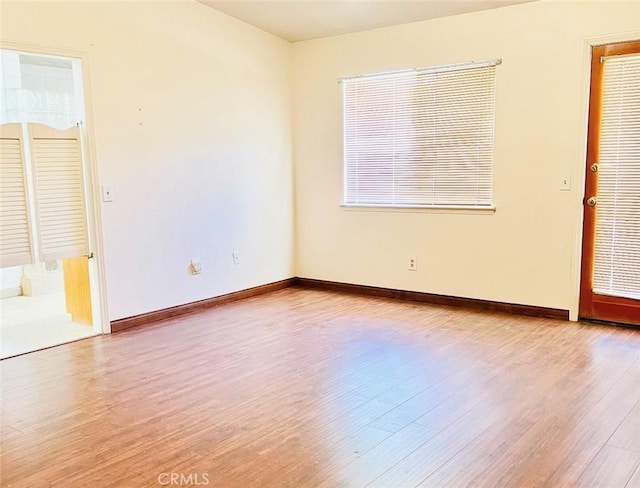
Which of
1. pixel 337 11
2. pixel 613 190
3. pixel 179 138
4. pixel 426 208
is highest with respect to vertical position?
pixel 337 11

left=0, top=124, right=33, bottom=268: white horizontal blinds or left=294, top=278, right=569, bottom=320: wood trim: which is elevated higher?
left=0, top=124, right=33, bottom=268: white horizontal blinds

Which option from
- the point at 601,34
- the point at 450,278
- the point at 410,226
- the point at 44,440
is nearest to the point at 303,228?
the point at 410,226

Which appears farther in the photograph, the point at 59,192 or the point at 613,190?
the point at 613,190

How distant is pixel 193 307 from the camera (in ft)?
15.1

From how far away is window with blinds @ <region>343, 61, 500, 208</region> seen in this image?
179 inches

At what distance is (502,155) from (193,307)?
9.91ft

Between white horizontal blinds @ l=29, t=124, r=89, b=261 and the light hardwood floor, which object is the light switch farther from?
the light hardwood floor

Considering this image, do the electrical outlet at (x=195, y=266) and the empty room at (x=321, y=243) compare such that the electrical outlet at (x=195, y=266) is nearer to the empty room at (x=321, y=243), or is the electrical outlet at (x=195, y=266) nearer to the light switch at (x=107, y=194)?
the empty room at (x=321, y=243)

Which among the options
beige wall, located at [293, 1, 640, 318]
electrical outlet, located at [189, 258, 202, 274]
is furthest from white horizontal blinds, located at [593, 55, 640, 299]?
electrical outlet, located at [189, 258, 202, 274]

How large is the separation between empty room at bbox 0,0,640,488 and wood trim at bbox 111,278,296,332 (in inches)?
0.9

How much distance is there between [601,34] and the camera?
391 centimetres

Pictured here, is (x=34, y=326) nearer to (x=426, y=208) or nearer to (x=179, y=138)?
(x=179, y=138)

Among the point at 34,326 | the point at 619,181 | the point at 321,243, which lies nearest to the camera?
the point at 619,181

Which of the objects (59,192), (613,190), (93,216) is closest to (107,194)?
(93,216)
